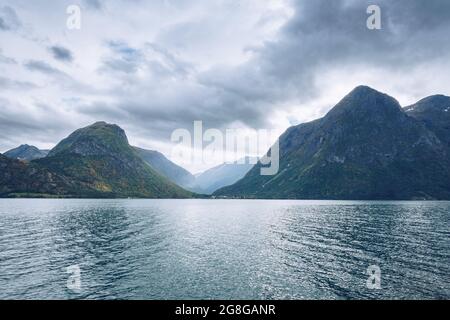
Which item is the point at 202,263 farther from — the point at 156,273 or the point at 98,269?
the point at 98,269

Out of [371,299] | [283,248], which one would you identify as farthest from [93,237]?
[371,299]

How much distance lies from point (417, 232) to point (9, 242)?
10796 centimetres

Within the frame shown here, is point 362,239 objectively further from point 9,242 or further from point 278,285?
point 9,242

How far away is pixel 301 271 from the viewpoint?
48781mm

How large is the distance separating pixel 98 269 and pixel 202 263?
16768mm

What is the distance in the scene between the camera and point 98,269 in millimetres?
49438

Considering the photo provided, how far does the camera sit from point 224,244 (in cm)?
7319
